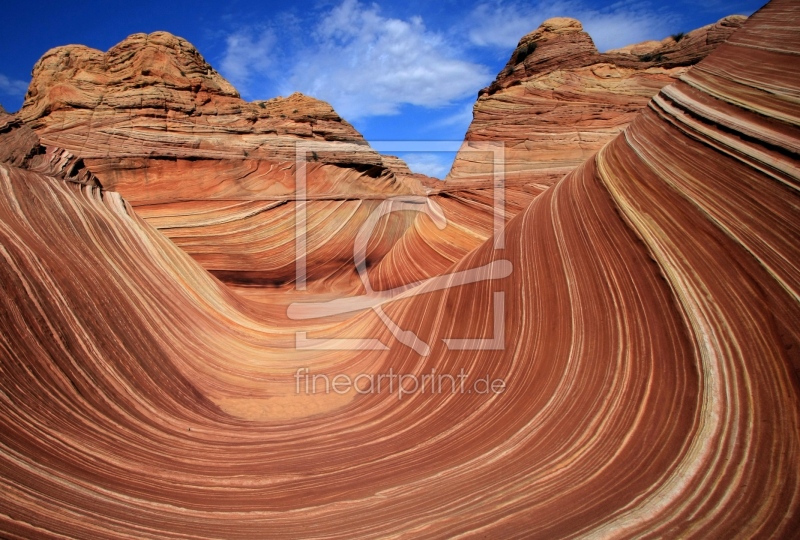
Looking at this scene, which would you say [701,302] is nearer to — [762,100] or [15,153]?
[762,100]

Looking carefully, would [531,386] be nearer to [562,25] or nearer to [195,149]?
[195,149]

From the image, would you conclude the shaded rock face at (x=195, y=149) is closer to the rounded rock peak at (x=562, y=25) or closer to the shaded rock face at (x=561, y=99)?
the shaded rock face at (x=561, y=99)

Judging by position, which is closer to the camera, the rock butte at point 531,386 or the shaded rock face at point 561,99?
the rock butte at point 531,386

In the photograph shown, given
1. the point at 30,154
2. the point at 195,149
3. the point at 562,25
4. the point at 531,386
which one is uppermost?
the point at 562,25

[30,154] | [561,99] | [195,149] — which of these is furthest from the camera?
[195,149]

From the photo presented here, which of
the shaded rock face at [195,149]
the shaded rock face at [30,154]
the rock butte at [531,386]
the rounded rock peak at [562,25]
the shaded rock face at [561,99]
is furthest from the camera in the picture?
the rounded rock peak at [562,25]

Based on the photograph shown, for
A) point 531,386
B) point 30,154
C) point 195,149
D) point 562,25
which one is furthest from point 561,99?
point 30,154

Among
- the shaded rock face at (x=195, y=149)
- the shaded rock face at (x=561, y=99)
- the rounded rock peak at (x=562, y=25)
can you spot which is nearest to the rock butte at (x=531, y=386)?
the shaded rock face at (x=561, y=99)

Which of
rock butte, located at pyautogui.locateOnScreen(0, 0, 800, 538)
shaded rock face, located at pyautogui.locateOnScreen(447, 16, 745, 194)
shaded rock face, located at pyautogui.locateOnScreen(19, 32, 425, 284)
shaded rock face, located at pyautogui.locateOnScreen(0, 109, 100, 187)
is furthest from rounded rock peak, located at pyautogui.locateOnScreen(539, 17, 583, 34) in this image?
shaded rock face, located at pyautogui.locateOnScreen(0, 109, 100, 187)
